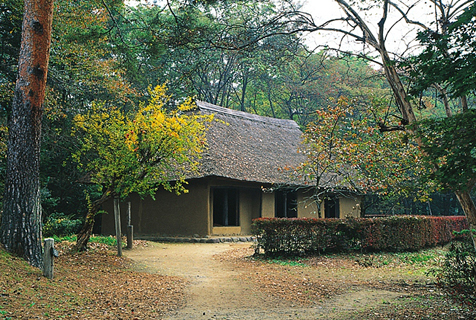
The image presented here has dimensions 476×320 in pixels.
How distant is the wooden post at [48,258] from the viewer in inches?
276

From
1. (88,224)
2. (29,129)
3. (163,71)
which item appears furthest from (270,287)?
(163,71)

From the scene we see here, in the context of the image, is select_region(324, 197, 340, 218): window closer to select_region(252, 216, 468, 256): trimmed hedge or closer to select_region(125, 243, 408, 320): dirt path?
select_region(252, 216, 468, 256): trimmed hedge

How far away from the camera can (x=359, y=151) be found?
1528cm

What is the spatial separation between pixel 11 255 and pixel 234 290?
13.2 ft

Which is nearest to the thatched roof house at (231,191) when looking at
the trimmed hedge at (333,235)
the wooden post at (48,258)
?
the trimmed hedge at (333,235)

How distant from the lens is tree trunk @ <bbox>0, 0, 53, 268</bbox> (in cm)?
765

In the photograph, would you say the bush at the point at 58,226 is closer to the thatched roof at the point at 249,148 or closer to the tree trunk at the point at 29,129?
the thatched roof at the point at 249,148

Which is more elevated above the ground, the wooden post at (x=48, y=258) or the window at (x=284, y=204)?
the window at (x=284, y=204)

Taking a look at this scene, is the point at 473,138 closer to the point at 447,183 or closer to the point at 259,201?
the point at 447,183

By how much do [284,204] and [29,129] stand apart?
14.6 meters

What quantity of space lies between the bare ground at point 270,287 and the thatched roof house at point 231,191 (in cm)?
443

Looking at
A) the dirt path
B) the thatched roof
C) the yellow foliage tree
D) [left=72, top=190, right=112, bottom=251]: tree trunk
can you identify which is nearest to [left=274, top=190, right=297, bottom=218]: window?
the thatched roof

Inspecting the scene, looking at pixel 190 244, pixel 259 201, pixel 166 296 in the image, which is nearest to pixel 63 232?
pixel 190 244

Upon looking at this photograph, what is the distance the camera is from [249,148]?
67.6 feet
